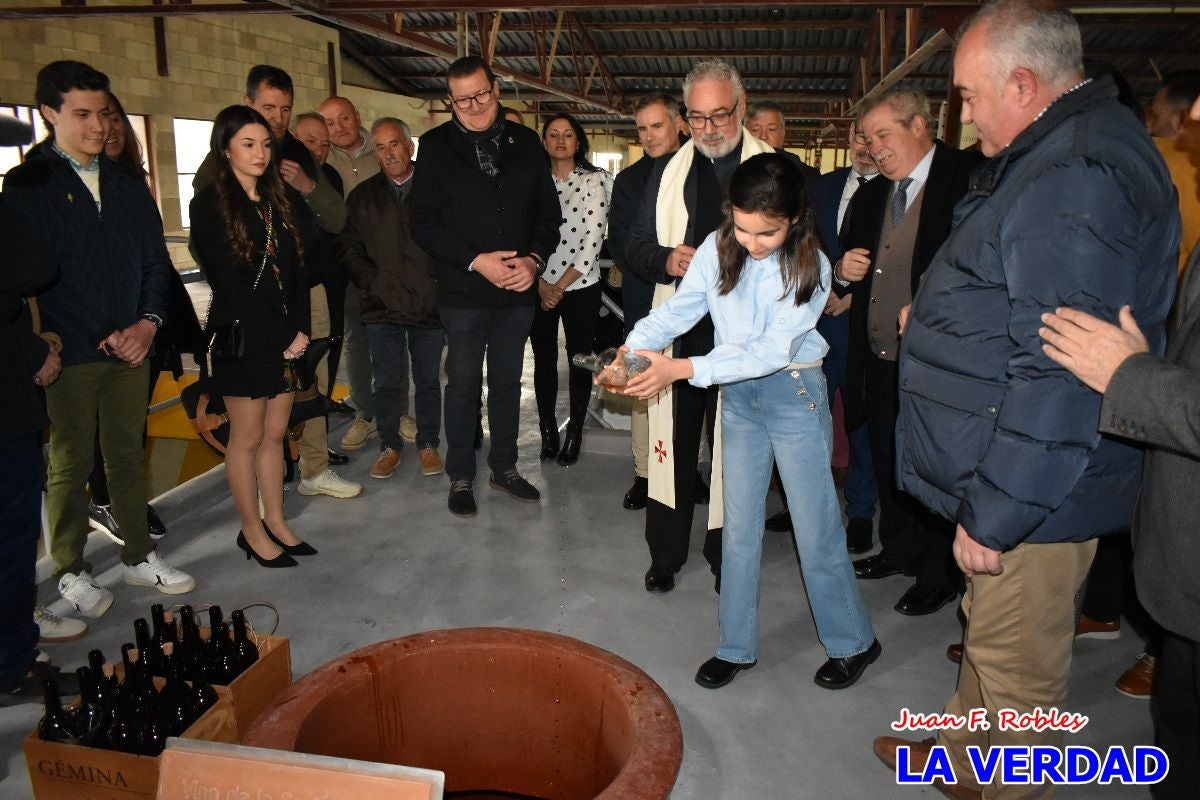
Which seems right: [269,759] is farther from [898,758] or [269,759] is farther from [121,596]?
[121,596]

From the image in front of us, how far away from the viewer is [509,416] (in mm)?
4000

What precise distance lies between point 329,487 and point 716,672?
2.24 meters

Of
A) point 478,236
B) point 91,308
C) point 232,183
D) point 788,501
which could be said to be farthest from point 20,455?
point 788,501

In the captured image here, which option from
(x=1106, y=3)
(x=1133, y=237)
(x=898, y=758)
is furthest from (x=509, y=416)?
(x=1106, y=3)

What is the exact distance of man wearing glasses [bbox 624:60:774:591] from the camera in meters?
2.69

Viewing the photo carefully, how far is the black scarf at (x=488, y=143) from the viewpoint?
11.8 ft

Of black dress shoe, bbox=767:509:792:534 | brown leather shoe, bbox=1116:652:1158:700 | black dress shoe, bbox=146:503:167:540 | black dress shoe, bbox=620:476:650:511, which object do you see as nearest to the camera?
brown leather shoe, bbox=1116:652:1158:700

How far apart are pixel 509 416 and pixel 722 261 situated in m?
1.96

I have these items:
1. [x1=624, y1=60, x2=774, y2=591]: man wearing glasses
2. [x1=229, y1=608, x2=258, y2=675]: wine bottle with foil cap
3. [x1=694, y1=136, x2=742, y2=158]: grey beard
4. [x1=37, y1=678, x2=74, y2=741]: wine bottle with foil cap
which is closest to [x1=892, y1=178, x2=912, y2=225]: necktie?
[x1=624, y1=60, x2=774, y2=591]: man wearing glasses

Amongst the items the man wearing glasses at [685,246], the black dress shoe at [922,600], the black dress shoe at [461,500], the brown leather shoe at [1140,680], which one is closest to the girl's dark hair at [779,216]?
the man wearing glasses at [685,246]

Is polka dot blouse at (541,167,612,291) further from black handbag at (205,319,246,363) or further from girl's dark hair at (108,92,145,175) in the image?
girl's dark hair at (108,92,145,175)

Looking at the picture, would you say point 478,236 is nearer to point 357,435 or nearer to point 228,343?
point 228,343

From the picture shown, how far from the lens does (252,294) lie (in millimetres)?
2996

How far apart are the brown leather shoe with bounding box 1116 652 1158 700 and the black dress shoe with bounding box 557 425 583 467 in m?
2.67
